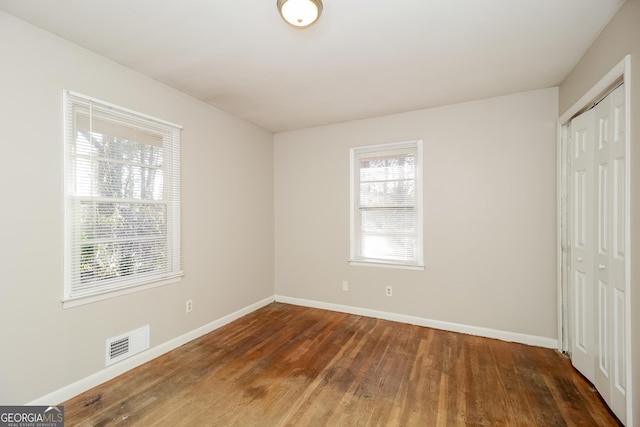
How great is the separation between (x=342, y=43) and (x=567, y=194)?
2.55 m

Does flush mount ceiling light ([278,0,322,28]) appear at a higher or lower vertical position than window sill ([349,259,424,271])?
higher

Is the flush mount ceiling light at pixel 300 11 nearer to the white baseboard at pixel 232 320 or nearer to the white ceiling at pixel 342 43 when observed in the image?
the white ceiling at pixel 342 43

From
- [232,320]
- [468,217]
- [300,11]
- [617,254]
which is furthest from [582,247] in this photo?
[232,320]

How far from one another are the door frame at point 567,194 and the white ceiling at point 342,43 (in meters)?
0.40

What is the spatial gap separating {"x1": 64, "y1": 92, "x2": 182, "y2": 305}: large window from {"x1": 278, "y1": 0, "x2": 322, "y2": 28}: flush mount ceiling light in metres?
1.73

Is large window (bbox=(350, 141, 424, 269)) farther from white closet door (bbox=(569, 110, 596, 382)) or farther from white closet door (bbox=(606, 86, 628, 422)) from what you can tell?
white closet door (bbox=(606, 86, 628, 422))

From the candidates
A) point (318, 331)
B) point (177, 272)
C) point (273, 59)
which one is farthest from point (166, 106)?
point (318, 331)

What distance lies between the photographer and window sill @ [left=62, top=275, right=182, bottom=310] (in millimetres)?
2078

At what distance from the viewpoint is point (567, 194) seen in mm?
2658

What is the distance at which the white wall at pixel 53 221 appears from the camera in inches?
71.0

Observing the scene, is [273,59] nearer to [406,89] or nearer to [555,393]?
[406,89]

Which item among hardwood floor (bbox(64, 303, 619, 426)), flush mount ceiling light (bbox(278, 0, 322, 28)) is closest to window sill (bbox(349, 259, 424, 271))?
hardwood floor (bbox(64, 303, 619, 426))

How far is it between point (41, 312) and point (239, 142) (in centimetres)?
259

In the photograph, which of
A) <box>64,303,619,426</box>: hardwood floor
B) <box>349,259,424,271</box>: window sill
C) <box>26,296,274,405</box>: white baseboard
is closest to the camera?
<box>64,303,619,426</box>: hardwood floor
